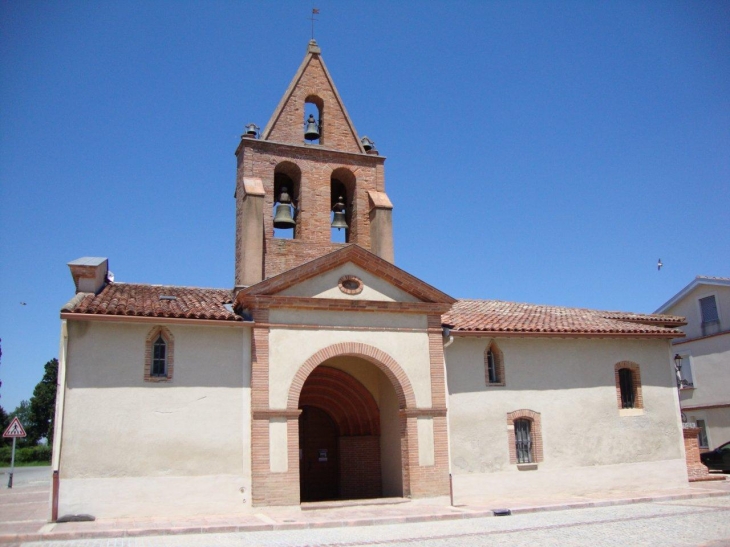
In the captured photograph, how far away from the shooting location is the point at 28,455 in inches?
2212

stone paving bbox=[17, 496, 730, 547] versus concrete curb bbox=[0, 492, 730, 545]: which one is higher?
concrete curb bbox=[0, 492, 730, 545]

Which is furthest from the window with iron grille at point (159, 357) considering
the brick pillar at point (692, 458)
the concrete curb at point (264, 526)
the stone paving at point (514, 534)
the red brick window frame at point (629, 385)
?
the brick pillar at point (692, 458)

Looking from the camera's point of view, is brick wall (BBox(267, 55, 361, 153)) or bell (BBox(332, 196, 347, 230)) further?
brick wall (BBox(267, 55, 361, 153))

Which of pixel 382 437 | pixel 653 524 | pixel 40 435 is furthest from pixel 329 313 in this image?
pixel 40 435

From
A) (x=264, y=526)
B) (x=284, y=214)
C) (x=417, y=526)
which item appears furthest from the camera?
(x=284, y=214)

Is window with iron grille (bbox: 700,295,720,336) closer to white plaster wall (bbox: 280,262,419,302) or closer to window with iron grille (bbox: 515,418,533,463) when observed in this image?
window with iron grille (bbox: 515,418,533,463)

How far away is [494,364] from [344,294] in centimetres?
514

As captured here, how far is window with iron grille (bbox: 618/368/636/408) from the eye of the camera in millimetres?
21172

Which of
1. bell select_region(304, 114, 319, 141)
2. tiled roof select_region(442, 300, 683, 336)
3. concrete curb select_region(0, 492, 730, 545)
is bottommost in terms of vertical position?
concrete curb select_region(0, 492, 730, 545)

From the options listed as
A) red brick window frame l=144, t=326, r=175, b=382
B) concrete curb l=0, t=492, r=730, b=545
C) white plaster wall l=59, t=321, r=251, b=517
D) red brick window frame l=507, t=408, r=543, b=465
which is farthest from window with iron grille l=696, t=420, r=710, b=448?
red brick window frame l=144, t=326, r=175, b=382

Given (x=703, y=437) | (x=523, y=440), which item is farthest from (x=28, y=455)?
Answer: (x=703, y=437)

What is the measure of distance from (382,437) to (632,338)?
8.50 m

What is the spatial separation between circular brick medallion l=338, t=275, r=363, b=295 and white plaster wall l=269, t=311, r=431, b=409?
2.03 ft

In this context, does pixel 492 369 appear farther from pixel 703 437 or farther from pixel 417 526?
pixel 703 437
